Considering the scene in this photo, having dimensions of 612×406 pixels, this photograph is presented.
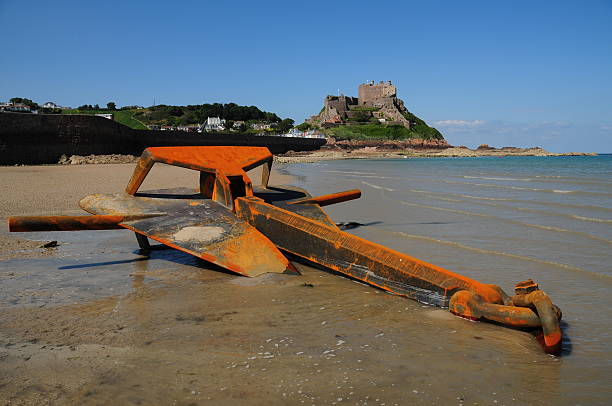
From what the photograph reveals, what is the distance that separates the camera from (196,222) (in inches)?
174

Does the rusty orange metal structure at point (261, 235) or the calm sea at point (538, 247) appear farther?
the rusty orange metal structure at point (261, 235)

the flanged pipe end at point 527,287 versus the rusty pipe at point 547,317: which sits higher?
the flanged pipe end at point 527,287

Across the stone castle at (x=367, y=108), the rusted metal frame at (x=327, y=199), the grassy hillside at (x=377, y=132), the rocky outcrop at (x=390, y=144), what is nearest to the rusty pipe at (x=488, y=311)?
the rusted metal frame at (x=327, y=199)

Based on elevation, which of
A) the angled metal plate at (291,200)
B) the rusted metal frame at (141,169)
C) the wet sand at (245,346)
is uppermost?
the rusted metal frame at (141,169)

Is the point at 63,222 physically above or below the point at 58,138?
below

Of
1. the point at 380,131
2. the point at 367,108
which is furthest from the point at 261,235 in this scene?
the point at 367,108

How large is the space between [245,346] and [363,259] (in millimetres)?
1190

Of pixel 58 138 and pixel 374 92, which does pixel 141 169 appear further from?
pixel 374 92

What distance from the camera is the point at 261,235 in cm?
426

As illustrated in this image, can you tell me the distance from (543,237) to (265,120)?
133187mm

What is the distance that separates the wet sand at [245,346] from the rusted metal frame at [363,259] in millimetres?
162

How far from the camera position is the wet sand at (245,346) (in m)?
2.30

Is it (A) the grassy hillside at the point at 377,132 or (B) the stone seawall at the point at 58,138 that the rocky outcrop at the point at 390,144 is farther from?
(B) the stone seawall at the point at 58,138

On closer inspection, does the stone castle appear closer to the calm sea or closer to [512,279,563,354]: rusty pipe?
the calm sea
